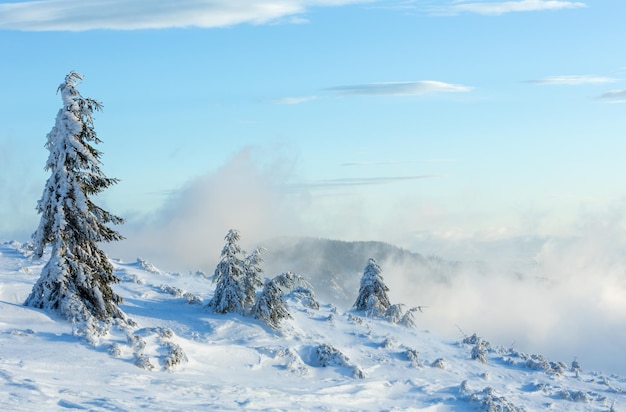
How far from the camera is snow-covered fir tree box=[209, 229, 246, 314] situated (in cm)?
2706

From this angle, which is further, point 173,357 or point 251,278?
point 251,278

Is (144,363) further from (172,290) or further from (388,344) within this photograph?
(388,344)

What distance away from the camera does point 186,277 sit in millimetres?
36875

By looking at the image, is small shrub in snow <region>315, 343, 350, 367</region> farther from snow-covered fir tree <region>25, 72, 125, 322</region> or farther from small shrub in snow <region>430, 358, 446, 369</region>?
snow-covered fir tree <region>25, 72, 125, 322</region>

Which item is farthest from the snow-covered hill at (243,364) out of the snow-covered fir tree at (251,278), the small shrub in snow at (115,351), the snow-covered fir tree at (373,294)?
the snow-covered fir tree at (373,294)

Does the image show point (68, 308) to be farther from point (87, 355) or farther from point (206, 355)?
point (206, 355)

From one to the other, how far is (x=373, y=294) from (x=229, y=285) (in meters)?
14.5

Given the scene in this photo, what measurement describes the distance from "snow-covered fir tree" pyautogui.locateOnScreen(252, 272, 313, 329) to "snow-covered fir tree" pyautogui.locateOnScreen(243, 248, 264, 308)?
74cm

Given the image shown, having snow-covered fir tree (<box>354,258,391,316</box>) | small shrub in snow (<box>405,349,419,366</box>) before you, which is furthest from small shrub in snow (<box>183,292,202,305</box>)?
snow-covered fir tree (<box>354,258,391,316</box>)

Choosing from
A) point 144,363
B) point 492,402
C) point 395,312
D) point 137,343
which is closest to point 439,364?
point 492,402

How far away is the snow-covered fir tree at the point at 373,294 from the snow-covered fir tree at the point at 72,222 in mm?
19204

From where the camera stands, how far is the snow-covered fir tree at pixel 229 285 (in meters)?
27.1

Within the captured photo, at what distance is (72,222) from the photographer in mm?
22672

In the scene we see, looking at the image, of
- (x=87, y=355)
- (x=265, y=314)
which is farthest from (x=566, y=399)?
(x=87, y=355)
